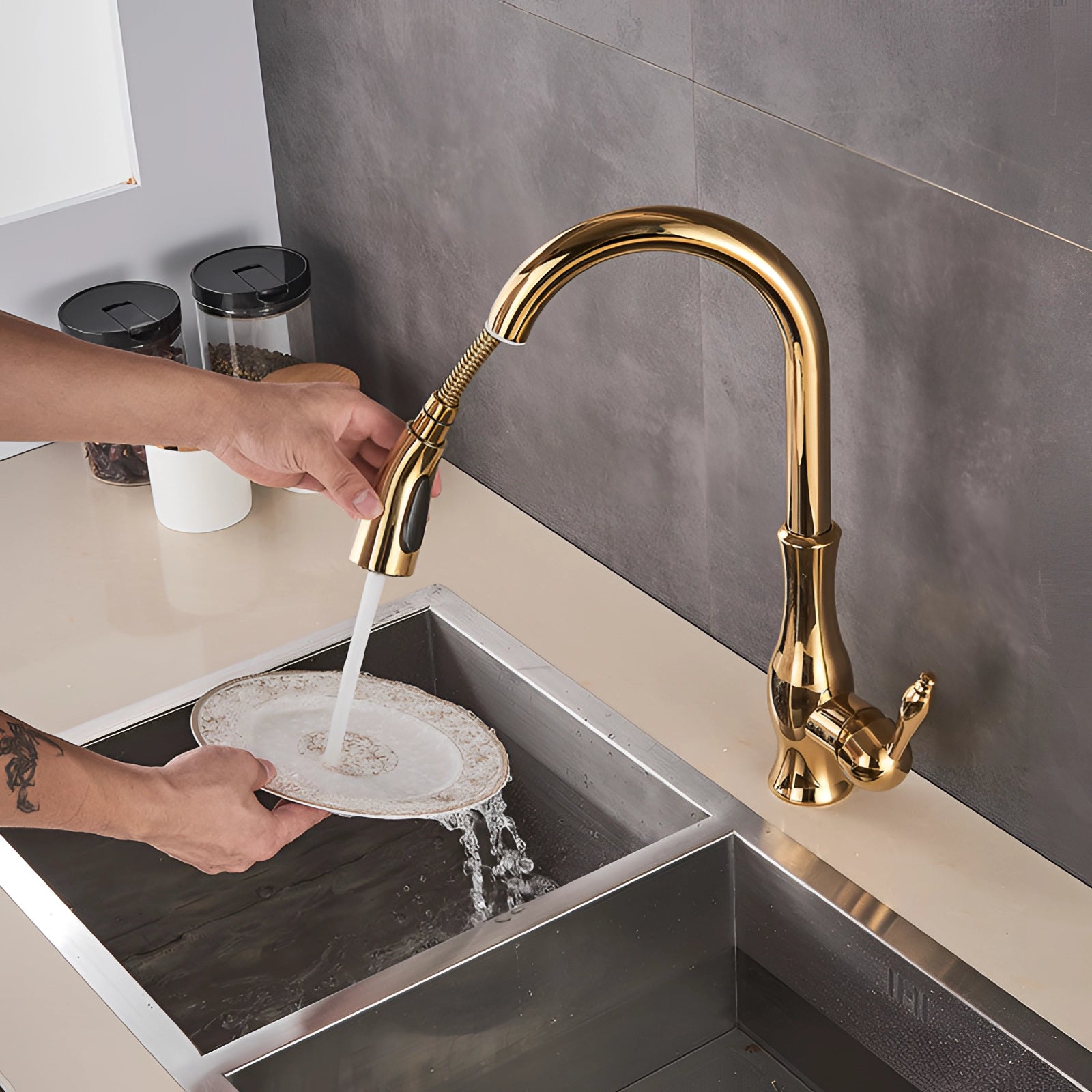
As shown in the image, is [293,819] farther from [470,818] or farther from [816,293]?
[816,293]

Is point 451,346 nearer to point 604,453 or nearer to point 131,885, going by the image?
point 604,453

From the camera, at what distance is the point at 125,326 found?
161 centimetres

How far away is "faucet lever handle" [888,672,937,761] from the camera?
3.66 ft

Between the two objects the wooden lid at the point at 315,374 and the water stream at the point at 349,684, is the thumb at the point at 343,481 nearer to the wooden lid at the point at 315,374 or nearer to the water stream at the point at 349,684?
the water stream at the point at 349,684

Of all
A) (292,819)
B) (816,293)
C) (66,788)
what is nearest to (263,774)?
(292,819)

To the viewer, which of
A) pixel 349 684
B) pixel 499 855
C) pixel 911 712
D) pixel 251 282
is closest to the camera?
pixel 911 712

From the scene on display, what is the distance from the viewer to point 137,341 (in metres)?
1.61

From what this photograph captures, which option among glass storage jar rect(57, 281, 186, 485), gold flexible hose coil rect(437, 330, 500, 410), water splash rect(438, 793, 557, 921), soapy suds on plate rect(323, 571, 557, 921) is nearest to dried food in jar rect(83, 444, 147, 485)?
glass storage jar rect(57, 281, 186, 485)

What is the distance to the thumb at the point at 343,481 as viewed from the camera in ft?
3.77

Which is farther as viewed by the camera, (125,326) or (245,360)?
(245,360)

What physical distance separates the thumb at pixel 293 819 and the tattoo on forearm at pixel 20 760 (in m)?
0.17

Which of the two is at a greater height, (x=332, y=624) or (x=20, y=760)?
(x=20, y=760)

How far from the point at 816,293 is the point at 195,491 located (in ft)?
2.21

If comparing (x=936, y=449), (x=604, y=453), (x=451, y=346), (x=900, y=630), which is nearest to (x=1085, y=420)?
(x=936, y=449)
